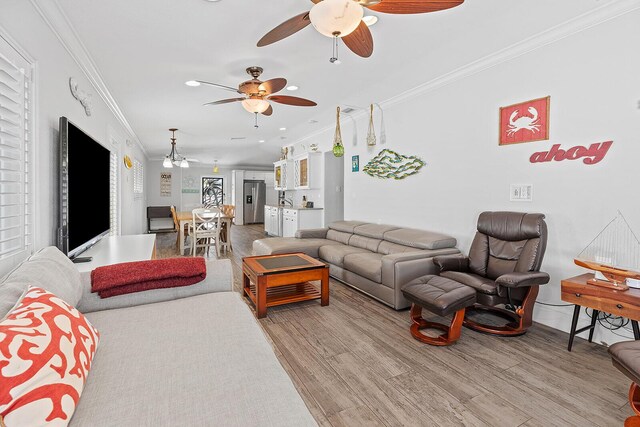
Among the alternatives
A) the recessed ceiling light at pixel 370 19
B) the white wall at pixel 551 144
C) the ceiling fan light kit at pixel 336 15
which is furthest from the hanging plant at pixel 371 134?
the ceiling fan light kit at pixel 336 15

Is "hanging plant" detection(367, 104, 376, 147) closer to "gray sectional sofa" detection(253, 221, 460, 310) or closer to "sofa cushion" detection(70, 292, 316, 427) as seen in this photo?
"gray sectional sofa" detection(253, 221, 460, 310)

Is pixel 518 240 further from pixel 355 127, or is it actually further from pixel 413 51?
pixel 355 127

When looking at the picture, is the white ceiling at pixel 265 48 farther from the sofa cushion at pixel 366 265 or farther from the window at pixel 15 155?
the sofa cushion at pixel 366 265

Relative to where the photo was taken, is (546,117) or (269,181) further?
(269,181)

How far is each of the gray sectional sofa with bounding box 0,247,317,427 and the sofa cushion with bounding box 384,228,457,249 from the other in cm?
238

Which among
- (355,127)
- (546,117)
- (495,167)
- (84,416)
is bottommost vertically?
(84,416)

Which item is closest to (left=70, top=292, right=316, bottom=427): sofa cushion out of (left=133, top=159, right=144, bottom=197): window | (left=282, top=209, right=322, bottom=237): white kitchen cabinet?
(left=282, top=209, right=322, bottom=237): white kitchen cabinet

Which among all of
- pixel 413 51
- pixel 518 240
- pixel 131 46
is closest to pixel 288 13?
pixel 413 51

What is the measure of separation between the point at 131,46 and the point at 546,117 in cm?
388

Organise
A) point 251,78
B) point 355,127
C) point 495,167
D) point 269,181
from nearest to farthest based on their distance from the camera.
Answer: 1. point 495,167
2. point 251,78
3. point 355,127
4. point 269,181

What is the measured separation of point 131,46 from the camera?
111 inches

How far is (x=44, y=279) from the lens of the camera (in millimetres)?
1417

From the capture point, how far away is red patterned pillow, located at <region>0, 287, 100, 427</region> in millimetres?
778

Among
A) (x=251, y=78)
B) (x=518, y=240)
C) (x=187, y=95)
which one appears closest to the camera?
(x=518, y=240)
